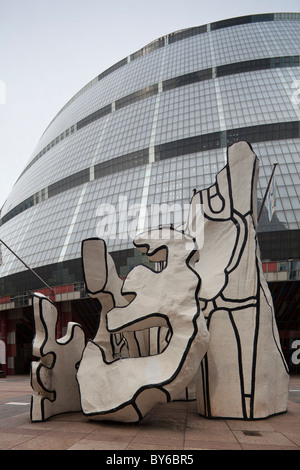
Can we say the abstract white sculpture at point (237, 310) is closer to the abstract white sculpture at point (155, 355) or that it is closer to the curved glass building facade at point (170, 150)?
the abstract white sculpture at point (155, 355)

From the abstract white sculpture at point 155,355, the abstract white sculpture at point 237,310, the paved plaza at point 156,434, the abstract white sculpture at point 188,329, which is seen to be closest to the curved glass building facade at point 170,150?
the abstract white sculpture at point 237,310

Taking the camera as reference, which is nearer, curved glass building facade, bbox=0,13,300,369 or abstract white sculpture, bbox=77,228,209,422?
abstract white sculpture, bbox=77,228,209,422

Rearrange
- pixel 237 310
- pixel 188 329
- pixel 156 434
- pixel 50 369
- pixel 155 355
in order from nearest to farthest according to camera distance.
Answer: pixel 156 434 < pixel 188 329 < pixel 155 355 < pixel 237 310 < pixel 50 369

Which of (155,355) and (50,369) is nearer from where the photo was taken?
(155,355)

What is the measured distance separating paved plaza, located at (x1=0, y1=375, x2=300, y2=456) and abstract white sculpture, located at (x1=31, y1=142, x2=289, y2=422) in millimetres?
424

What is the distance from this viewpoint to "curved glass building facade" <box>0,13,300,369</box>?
98.1 feet

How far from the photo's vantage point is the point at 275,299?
88.7ft

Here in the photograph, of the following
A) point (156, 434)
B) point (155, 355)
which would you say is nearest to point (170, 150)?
point (155, 355)

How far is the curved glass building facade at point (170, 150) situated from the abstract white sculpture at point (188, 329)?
14769 mm

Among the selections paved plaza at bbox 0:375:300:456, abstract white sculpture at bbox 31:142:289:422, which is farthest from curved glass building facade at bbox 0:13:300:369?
paved plaza at bbox 0:375:300:456

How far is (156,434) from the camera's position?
28.8 ft

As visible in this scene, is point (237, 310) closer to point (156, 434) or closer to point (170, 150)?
point (156, 434)

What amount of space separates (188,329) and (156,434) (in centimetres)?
248

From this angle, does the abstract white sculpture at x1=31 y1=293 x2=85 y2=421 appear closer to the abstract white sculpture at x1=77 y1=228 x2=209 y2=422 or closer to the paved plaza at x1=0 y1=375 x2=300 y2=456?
the paved plaza at x1=0 y1=375 x2=300 y2=456
